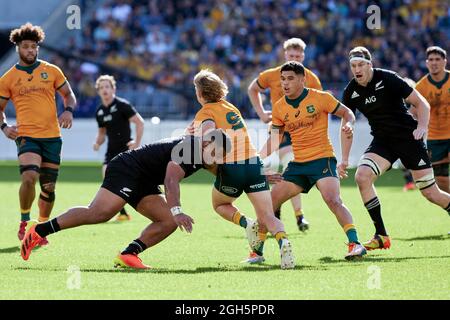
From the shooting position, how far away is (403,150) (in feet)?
36.2

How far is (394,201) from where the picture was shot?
17266 mm

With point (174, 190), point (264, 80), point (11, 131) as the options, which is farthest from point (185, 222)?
A: point (264, 80)

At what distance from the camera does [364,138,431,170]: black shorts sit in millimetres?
11039

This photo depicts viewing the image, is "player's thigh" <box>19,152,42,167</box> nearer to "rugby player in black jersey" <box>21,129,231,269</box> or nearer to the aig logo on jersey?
"rugby player in black jersey" <box>21,129,231,269</box>

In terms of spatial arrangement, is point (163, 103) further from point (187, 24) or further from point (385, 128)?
point (385, 128)

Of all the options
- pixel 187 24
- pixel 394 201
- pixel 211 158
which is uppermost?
pixel 187 24

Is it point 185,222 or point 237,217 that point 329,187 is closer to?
point 237,217

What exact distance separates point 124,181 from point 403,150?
3.47 metres

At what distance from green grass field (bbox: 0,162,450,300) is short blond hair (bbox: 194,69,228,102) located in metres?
1.63

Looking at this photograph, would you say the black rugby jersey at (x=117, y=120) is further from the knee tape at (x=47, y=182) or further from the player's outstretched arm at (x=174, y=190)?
the player's outstretched arm at (x=174, y=190)

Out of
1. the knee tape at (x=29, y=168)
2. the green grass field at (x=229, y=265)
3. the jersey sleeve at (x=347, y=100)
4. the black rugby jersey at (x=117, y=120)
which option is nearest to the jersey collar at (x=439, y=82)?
the green grass field at (x=229, y=265)

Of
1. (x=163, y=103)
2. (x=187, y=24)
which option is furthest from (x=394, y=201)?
(x=187, y=24)

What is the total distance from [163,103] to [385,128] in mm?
18198
